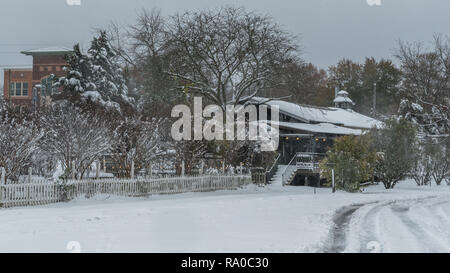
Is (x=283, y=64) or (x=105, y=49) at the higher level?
(x=105, y=49)

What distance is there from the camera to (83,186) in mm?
20734

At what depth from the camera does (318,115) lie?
147 ft

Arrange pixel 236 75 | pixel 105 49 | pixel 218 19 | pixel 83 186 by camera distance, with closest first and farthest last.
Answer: pixel 83 186 → pixel 218 19 → pixel 236 75 → pixel 105 49

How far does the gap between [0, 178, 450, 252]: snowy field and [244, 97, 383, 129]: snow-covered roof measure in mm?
20608

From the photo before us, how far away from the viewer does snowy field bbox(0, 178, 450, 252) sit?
1051 centimetres

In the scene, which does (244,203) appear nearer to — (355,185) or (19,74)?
(355,185)

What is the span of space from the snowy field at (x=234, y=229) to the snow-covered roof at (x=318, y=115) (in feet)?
67.6

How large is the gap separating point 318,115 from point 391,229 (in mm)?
31675

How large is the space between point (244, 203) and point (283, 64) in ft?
50.1

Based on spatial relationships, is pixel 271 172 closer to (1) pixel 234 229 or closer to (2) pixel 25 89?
(1) pixel 234 229

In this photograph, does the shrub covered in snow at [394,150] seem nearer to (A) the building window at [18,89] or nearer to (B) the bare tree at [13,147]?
(B) the bare tree at [13,147]

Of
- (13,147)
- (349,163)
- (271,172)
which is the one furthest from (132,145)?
(271,172)

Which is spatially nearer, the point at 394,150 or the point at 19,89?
the point at 394,150
